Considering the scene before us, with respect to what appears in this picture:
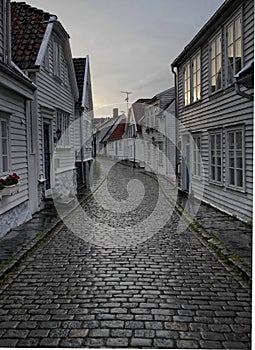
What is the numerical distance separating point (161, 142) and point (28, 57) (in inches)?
589

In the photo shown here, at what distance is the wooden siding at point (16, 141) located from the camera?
7273mm

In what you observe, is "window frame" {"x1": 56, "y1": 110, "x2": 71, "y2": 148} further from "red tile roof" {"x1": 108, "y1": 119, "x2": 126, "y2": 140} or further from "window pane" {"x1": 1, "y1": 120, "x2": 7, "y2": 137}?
"red tile roof" {"x1": 108, "y1": 119, "x2": 126, "y2": 140}

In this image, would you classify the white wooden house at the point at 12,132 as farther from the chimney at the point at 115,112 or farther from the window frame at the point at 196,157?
the chimney at the point at 115,112

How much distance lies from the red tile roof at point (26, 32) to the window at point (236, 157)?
16.8 ft

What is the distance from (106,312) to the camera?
12.9ft

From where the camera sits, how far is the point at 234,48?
29.6 ft

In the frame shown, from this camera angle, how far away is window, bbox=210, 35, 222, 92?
10172 millimetres

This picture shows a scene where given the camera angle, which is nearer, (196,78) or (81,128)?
(196,78)

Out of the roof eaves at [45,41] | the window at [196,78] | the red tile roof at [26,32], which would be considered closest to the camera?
the roof eaves at [45,41]

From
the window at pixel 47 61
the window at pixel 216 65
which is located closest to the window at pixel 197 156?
the window at pixel 216 65

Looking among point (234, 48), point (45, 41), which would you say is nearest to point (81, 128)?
point (45, 41)

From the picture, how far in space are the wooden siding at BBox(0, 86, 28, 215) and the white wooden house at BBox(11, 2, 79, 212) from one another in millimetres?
631

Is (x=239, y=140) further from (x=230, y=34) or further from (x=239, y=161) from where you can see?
(x=230, y=34)

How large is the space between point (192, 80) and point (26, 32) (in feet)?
17.8
